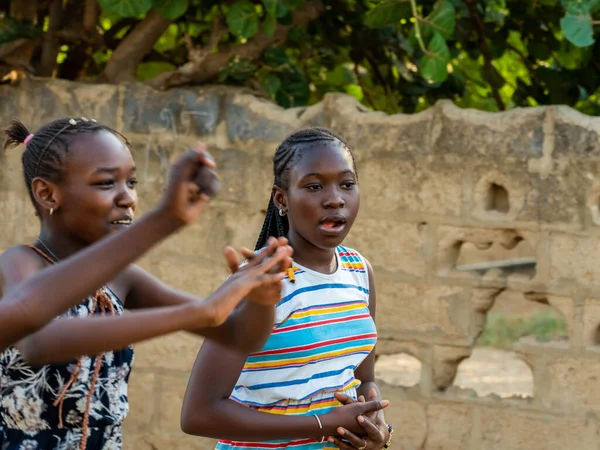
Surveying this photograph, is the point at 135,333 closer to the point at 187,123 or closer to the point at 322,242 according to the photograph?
the point at 322,242

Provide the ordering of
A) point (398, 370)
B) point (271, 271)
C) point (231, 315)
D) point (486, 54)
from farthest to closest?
point (398, 370) < point (486, 54) < point (231, 315) < point (271, 271)

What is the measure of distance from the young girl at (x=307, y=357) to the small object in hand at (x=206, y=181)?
25.6 inches

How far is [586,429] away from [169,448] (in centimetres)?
169

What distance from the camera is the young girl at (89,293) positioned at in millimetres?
1883

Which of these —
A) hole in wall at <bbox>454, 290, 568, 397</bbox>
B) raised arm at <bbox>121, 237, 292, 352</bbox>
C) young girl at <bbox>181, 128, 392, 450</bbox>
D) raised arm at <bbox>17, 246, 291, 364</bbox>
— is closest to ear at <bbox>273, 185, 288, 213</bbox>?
young girl at <bbox>181, 128, 392, 450</bbox>

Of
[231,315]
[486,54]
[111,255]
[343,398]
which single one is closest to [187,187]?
[111,255]

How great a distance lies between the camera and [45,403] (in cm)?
219

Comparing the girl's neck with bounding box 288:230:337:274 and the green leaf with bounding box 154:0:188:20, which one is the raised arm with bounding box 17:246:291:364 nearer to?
the girl's neck with bounding box 288:230:337:274

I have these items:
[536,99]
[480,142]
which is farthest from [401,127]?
[536,99]

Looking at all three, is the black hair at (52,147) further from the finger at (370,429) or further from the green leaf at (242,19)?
the green leaf at (242,19)

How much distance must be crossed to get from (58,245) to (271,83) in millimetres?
2370

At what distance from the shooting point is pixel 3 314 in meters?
1.84

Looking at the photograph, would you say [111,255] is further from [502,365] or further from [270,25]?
[502,365]

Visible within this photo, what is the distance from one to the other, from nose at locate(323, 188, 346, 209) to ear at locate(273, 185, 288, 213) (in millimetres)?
159
